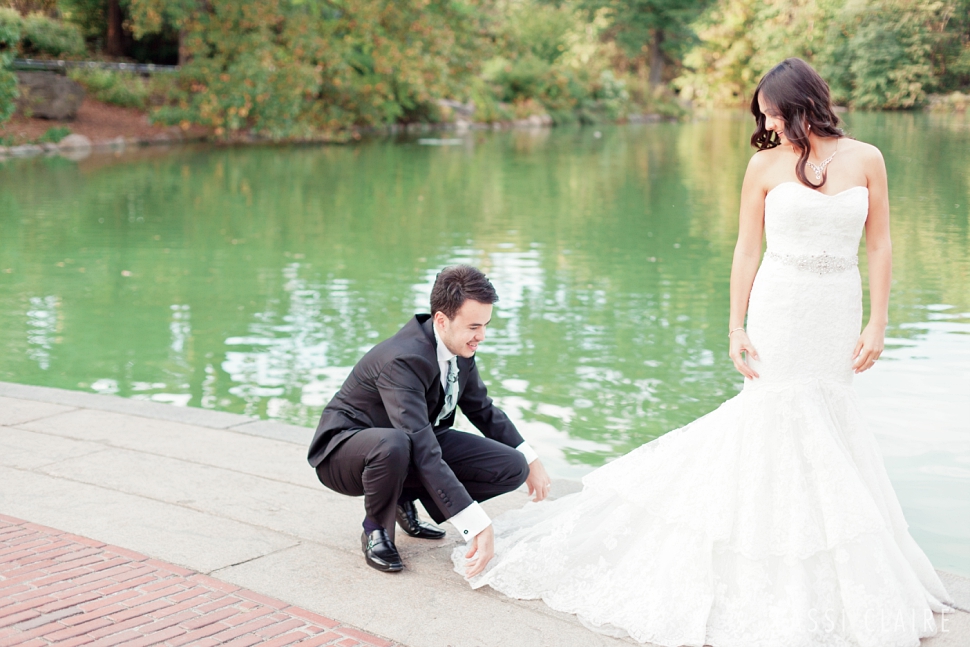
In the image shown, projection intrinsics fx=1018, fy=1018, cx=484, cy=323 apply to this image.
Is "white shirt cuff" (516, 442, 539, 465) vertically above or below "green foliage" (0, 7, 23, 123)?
below

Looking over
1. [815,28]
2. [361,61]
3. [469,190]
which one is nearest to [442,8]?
[361,61]

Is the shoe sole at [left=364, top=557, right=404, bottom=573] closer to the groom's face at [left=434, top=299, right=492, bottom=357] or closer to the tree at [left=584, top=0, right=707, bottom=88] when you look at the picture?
the groom's face at [left=434, top=299, right=492, bottom=357]

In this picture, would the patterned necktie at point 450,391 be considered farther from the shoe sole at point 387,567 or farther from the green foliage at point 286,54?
the green foliage at point 286,54

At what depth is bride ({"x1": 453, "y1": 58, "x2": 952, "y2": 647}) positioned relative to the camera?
3023 mm

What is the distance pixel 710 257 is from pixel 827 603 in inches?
350

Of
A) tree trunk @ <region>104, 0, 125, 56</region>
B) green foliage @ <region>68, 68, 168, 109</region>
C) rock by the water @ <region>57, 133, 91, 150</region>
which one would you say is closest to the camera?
rock by the water @ <region>57, 133, 91, 150</region>

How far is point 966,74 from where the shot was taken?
64.8 feet

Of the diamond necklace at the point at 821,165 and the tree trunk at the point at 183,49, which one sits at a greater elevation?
the tree trunk at the point at 183,49

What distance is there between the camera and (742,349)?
11.2 feet

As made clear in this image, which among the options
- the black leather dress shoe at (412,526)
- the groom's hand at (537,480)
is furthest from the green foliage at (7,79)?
the groom's hand at (537,480)

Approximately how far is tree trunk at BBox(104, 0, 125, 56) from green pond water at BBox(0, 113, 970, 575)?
1331cm

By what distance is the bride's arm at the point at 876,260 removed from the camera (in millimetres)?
3162

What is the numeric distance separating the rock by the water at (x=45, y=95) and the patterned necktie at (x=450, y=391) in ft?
81.4

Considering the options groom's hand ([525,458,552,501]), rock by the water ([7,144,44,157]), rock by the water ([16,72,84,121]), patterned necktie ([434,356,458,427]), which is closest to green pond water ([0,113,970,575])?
groom's hand ([525,458,552,501])
